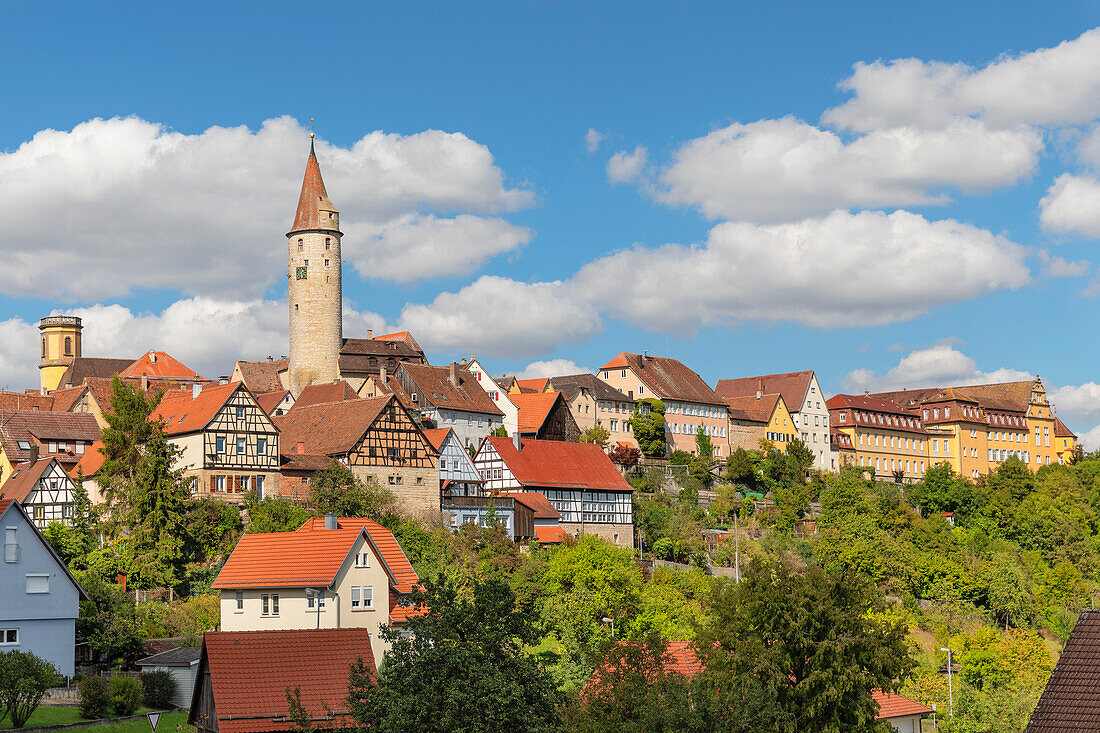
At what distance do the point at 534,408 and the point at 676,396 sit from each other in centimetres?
1563

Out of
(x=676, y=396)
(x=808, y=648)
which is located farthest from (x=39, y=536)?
(x=676, y=396)

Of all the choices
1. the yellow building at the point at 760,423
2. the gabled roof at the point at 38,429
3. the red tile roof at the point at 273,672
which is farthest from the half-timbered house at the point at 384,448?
the yellow building at the point at 760,423

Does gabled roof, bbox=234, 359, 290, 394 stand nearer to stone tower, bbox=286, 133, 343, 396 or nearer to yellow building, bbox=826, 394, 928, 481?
stone tower, bbox=286, 133, 343, 396

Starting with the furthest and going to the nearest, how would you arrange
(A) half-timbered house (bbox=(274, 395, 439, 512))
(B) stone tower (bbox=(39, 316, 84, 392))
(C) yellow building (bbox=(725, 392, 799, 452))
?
1. (B) stone tower (bbox=(39, 316, 84, 392))
2. (C) yellow building (bbox=(725, 392, 799, 452))
3. (A) half-timbered house (bbox=(274, 395, 439, 512))

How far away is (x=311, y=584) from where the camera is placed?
45.5 metres

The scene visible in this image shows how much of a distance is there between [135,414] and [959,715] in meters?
35.4

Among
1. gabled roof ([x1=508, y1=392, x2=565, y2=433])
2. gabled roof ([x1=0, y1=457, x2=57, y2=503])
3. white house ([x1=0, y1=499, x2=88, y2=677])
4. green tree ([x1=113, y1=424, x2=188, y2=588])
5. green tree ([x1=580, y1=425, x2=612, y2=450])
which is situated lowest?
white house ([x1=0, y1=499, x2=88, y2=677])

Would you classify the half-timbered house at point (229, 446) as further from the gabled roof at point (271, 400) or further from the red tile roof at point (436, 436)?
the gabled roof at point (271, 400)

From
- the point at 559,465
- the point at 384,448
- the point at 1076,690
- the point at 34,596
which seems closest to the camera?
the point at 1076,690

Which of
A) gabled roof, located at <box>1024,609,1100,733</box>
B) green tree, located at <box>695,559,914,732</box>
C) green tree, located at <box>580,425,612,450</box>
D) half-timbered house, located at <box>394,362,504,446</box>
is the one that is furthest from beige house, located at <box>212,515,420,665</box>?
green tree, located at <box>580,425,612,450</box>

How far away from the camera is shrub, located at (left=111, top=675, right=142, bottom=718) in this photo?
39156mm

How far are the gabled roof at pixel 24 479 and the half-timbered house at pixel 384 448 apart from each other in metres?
11.2

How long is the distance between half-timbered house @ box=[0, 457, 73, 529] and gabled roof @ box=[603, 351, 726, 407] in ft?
149

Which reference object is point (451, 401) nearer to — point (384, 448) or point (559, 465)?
point (559, 465)
